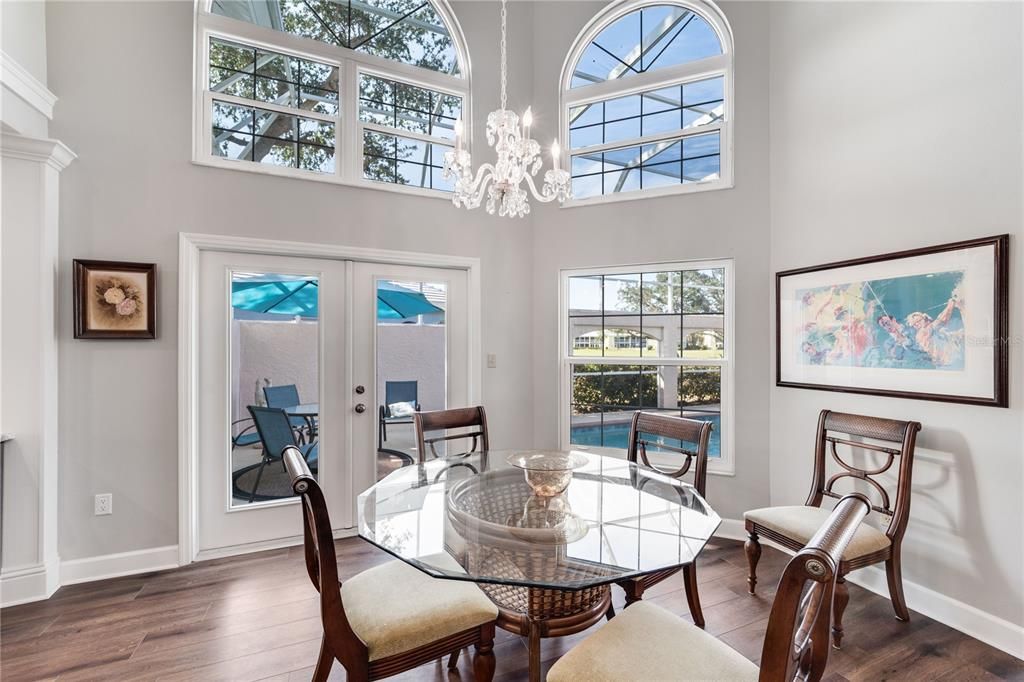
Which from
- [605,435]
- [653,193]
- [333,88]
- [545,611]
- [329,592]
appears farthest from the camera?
[605,435]

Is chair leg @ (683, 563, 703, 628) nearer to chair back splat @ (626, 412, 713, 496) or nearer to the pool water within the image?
chair back splat @ (626, 412, 713, 496)

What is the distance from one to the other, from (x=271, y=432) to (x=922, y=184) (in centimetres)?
399

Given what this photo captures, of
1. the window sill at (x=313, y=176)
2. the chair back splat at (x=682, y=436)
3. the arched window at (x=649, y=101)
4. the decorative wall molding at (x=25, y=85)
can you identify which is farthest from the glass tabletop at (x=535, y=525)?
the decorative wall molding at (x=25, y=85)

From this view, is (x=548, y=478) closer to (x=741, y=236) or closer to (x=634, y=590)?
(x=634, y=590)

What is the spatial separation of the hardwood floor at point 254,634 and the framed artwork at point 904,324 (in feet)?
3.70

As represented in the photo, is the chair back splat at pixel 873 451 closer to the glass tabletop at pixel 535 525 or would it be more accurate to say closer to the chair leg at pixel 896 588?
the chair leg at pixel 896 588

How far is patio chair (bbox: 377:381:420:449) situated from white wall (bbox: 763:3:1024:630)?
255 centimetres

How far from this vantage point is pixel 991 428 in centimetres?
208

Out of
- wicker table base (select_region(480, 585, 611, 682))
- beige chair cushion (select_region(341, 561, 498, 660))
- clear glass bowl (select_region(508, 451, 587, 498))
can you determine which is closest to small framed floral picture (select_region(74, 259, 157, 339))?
beige chair cushion (select_region(341, 561, 498, 660))

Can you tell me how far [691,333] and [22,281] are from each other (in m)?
4.00

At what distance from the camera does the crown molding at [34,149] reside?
2301 mm

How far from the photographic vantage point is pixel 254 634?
213 centimetres

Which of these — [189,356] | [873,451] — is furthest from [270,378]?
[873,451]

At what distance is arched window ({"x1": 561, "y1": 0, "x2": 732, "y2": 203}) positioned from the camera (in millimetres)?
3281
